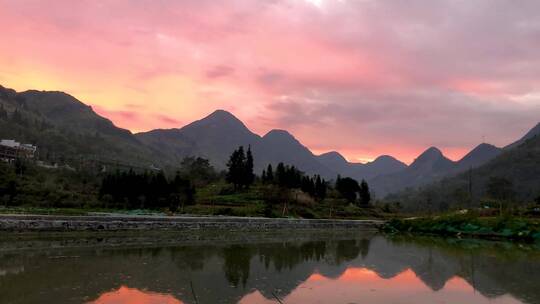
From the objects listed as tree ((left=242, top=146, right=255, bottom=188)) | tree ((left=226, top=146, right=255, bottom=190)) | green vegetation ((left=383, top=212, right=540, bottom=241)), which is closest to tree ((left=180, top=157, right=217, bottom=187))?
tree ((left=226, top=146, right=255, bottom=190))

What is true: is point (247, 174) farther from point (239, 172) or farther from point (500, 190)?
point (500, 190)

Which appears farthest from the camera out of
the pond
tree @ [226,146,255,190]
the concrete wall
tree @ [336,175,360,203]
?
tree @ [336,175,360,203]

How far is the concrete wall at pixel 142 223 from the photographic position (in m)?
27.1

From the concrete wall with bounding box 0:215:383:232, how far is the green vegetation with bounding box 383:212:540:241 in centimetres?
1007

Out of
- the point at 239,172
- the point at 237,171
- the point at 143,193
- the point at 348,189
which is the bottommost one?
the point at 143,193

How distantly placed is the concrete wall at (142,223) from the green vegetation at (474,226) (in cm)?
1007

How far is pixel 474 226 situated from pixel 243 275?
35.1 m

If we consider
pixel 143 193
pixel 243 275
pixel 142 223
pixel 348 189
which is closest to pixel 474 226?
pixel 142 223

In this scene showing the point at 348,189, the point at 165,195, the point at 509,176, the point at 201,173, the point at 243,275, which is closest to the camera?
the point at 243,275

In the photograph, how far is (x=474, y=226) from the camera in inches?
1693

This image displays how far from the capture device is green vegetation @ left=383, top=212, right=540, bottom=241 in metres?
37.8

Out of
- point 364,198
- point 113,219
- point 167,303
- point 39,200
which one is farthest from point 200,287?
point 364,198

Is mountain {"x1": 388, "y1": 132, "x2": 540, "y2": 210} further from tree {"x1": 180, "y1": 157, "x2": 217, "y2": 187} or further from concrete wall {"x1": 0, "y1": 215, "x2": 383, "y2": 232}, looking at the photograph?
concrete wall {"x1": 0, "y1": 215, "x2": 383, "y2": 232}

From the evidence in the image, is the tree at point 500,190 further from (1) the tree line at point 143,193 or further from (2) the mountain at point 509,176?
(1) the tree line at point 143,193
